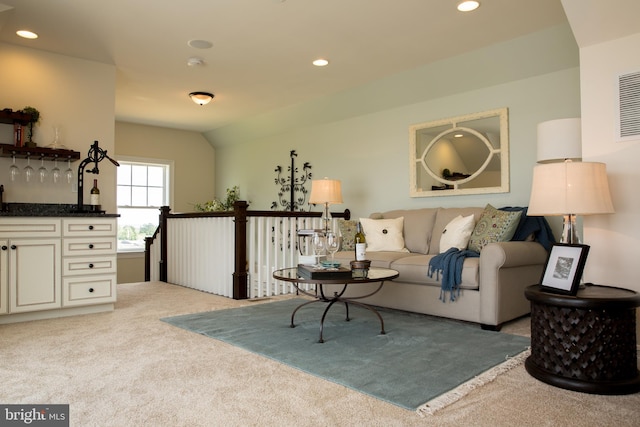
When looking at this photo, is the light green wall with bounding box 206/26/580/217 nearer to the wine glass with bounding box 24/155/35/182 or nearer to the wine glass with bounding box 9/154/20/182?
the wine glass with bounding box 24/155/35/182

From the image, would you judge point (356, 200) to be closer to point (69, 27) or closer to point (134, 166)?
point (69, 27)

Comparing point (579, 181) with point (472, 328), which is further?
point (472, 328)

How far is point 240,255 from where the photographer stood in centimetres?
478

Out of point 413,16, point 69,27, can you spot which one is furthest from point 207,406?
point 69,27

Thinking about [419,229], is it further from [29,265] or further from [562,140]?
[29,265]

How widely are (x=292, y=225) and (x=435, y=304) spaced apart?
2094mm

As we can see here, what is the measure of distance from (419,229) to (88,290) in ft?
10.4

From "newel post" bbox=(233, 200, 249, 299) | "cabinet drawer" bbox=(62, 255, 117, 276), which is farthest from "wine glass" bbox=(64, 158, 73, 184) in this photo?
"newel post" bbox=(233, 200, 249, 299)

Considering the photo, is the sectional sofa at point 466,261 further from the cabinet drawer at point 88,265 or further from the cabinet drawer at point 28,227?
the cabinet drawer at point 28,227

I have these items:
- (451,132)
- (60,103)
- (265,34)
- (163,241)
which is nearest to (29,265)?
(60,103)

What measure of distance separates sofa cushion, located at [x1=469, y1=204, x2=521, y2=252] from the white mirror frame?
74 centimetres

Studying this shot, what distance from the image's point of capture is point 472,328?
3.41 metres

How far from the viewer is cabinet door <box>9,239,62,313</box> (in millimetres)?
3643

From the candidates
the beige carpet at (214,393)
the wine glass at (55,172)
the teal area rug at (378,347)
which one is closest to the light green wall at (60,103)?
the wine glass at (55,172)
